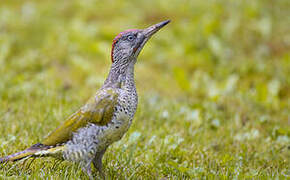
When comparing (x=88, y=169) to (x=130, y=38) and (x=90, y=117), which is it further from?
(x=130, y=38)

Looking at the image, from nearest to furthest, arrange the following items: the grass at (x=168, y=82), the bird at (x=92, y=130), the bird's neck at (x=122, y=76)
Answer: the bird at (x=92, y=130) → the bird's neck at (x=122, y=76) → the grass at (x=168, y=82)

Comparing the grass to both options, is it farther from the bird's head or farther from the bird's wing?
the bird's head

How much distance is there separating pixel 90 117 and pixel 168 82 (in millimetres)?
4031

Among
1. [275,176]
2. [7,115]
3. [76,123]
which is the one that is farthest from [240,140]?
[7,115]

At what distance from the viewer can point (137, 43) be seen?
143 inches

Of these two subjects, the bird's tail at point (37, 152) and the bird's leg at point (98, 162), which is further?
the bird's leg at point (98, 162)

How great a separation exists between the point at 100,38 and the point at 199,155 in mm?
4576

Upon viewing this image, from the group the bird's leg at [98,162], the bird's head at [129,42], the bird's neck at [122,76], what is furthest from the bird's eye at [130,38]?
the bird's leg at [98,162]

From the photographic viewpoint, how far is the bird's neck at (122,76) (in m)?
3.56

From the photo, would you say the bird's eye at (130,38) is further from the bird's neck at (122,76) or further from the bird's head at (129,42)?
the bird's neck at (122,76)

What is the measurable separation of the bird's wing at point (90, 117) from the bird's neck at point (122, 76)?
0.11 meters

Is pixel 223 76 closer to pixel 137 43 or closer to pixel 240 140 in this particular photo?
pixel 240 140

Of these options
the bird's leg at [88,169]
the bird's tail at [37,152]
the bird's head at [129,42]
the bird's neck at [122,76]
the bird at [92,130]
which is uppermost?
the bird's head at [129,42]

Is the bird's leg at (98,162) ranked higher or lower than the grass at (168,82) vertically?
lower
